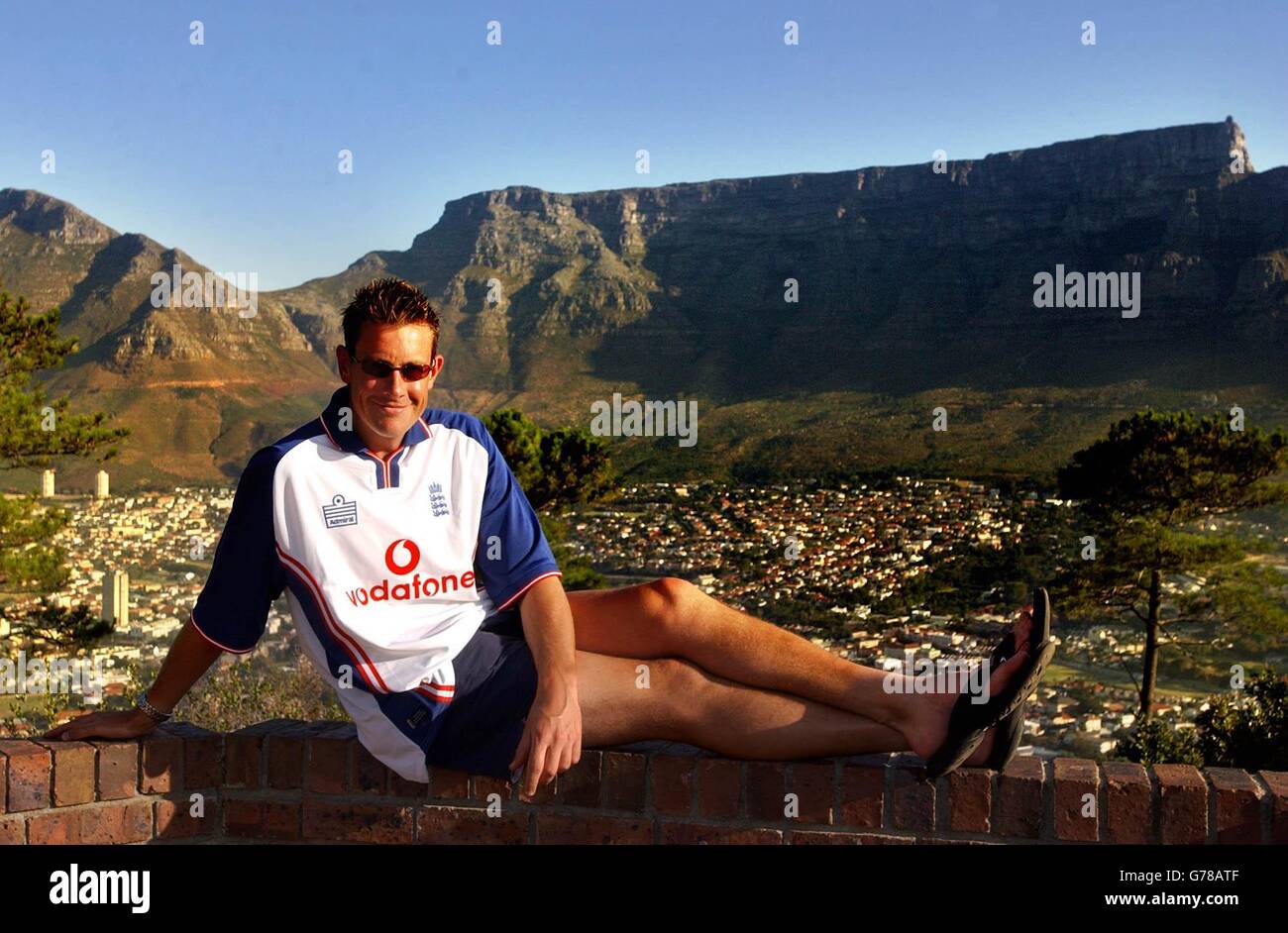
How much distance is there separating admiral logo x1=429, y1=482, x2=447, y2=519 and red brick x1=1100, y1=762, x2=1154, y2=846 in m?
1.32

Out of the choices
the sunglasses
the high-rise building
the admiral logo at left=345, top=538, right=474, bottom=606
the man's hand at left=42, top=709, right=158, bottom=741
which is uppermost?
the sunglasses

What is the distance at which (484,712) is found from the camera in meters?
2.04

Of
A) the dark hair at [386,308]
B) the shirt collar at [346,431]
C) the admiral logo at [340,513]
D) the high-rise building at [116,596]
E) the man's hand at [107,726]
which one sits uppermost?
the dark hair at [386,308]

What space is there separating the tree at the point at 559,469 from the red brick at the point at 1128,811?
15.2 meters

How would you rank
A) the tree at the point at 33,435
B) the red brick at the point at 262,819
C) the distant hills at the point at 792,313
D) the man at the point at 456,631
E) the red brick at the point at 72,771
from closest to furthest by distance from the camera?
the man at the point at 456,631, the red brick at the point at 72,771, the red brick at the point at 262,819, the tree at the point at 33,435, the distant hills at the point at 792,313

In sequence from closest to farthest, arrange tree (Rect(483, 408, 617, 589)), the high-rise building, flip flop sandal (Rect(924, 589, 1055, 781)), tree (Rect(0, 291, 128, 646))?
flip flop sandal (Rect(924, 589, 1055, 781)), tree (Rect(0, 291, 128, 646)), the high-rise building, tree (Rect(483, 408, 617, 589))

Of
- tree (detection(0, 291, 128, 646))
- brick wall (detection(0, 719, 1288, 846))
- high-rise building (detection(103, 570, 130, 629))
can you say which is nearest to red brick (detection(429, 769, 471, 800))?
brick wall (detection(0, 719, 1288, 846))

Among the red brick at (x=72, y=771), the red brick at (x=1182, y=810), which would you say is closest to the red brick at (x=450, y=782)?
the red brick at (x=72, y=771)

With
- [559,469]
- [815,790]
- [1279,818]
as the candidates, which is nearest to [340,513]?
[815,790]

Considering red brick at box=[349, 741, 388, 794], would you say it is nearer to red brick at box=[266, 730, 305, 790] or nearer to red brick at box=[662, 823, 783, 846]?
red brick at box=[266, 730, 305, 790]

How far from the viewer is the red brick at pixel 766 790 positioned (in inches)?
80.0

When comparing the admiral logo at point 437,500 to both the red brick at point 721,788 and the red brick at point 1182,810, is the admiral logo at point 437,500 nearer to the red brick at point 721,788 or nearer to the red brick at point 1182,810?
the red brick at point 721,788

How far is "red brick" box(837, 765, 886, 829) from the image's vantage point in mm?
2002
